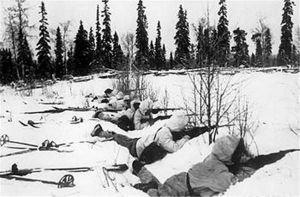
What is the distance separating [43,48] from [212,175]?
37484 mm

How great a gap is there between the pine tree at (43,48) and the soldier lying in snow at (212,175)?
35219 mm

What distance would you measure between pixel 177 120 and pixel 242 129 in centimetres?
149

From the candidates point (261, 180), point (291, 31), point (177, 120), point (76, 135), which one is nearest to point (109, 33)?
point (291, 31)

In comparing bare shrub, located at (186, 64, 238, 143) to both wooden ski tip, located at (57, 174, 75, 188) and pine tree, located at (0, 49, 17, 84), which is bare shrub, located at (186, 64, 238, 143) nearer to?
wooden ski tip, located at (57, 174, 75, 188)

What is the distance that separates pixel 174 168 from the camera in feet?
21.0

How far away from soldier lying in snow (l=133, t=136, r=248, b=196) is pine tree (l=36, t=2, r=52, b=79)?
3522cm

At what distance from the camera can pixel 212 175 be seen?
5188 millimetres

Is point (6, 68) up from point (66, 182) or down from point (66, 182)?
up

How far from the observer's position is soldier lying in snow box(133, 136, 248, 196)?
5023 millimetres

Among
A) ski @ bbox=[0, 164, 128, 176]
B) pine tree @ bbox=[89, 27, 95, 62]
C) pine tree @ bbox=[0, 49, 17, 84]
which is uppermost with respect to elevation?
pine tree @ bbox=[89, 27, 95, 62]

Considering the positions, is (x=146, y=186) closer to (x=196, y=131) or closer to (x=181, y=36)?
(x=196, y=131)

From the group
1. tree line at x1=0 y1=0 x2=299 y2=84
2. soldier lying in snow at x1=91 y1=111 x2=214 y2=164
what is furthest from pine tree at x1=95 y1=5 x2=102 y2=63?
soldier lying in snow at x1=91 y1=111 x2=214 y2=164

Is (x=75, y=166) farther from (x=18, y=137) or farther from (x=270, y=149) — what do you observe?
(x=270, y=149)

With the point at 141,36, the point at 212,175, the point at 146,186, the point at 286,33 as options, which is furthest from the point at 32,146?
the point at 141,36
